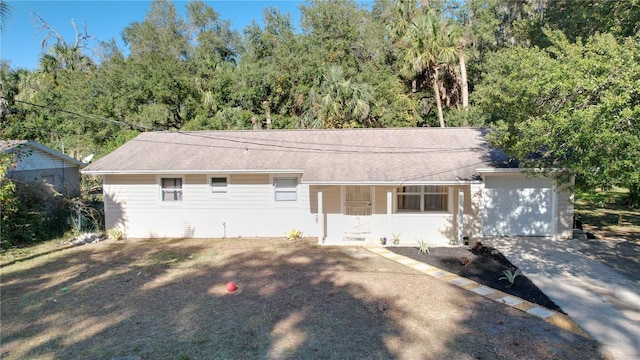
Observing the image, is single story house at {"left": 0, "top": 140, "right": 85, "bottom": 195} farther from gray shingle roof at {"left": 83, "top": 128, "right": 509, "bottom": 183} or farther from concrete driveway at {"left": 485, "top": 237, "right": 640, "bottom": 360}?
concrete driveway at {"left": 485, "top": 237, "right": 640, "bottom": 360}

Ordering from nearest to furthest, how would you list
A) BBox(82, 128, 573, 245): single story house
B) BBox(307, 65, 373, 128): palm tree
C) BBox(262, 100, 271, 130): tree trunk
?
BBox(82, 128, 573, 245): single story house → BBox(307, 65, 373, 128): palm tree → BBox(262, 100, 271, 130): tree trunk

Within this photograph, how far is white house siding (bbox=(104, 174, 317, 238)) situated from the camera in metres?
13.1

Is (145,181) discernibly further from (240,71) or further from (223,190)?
(240,71)

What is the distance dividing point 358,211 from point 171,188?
6.64 m

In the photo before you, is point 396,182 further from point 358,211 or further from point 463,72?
point 463,72

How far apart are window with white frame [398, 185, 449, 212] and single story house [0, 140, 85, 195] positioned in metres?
13.1

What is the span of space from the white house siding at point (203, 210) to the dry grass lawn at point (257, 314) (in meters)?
2.52

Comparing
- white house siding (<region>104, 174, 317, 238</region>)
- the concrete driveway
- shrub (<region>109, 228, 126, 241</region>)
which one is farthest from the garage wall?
shrub (<region>109, 228, 126, 241</region>)

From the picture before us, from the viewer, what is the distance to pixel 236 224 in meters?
13.2

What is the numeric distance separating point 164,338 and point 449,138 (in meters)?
12.0

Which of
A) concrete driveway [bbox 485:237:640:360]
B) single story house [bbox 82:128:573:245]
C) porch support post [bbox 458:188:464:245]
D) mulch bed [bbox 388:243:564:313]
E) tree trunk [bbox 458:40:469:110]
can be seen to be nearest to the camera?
concrete driveway [bbox 485:237:640:360]

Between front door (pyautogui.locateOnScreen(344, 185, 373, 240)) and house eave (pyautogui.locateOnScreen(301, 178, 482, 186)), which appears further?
front door (pyautogui.locateOnScreen(344, 185, 373, 240))

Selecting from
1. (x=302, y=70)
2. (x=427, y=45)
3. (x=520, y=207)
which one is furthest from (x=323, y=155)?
(x=302, y=70)

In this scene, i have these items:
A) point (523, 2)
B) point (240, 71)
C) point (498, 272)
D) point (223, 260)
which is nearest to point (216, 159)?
point (223, 260)
